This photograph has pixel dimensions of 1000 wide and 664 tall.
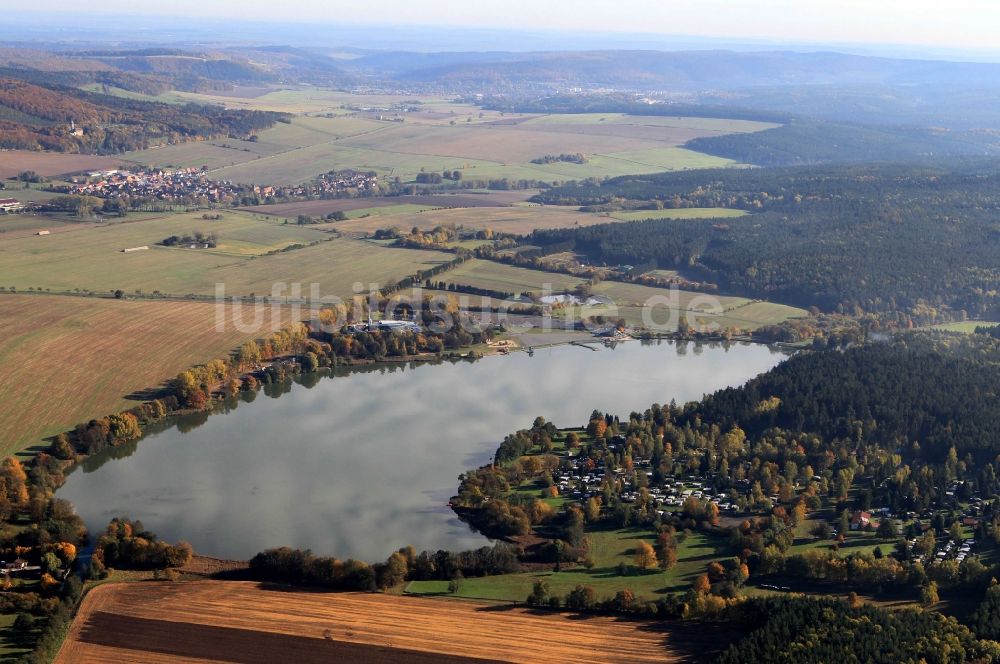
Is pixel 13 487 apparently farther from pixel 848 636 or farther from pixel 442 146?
pixel 442 146

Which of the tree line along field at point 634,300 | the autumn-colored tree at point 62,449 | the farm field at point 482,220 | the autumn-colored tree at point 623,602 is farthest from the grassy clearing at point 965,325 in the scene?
the autumn-colored tree at point 62,449

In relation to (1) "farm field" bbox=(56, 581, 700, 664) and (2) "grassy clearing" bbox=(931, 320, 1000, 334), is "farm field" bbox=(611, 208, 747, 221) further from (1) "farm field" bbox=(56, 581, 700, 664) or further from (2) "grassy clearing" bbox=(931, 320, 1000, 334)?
(1) "farm field" bbox=(56, 581, 700, 664)

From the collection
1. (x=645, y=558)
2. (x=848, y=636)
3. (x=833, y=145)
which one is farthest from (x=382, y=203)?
(x=848, y=636)

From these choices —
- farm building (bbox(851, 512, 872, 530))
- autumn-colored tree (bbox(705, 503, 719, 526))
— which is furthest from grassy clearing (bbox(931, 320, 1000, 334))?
autumn-colored tree (bbox(705, 503, 719, 526))

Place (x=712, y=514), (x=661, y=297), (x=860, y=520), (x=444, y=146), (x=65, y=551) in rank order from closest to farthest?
(x=65, y=551) → (x=860, y=520) → (x=712, y=514) → (x=661, y=297) → (x=444, y=146)

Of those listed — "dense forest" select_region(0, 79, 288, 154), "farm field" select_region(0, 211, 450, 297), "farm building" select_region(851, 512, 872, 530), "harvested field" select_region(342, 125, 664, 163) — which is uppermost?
"dense forest" select_region(0, 79, 288, 154)

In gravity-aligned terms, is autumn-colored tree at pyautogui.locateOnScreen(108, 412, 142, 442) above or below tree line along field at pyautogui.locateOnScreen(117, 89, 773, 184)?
below

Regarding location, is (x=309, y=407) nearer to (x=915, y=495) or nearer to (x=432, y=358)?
(x=432, y=358)
